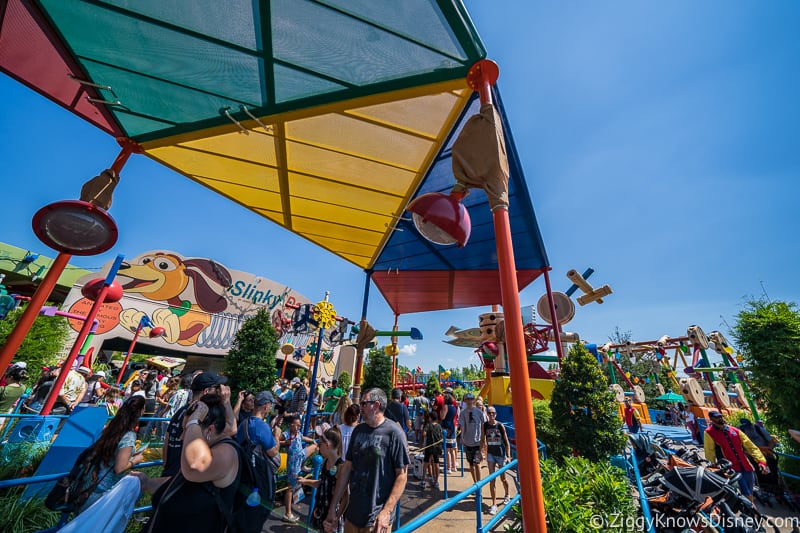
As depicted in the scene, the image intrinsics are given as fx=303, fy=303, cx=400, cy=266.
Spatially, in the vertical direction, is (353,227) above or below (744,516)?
above

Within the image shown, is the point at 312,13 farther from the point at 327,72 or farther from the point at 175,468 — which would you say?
the point at 175,468

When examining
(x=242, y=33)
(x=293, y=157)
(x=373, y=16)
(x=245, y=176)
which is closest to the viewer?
(x=373, y=16)

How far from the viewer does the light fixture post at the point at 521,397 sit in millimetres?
1781

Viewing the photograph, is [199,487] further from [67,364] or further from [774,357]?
[774,357]

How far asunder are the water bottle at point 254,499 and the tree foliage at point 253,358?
757cm

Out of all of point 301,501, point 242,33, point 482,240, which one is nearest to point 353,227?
point 482,240

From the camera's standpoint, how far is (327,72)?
323 cm

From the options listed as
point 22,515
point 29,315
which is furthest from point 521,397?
point 22,515

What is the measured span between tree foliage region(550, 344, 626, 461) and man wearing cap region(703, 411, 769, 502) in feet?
4.83

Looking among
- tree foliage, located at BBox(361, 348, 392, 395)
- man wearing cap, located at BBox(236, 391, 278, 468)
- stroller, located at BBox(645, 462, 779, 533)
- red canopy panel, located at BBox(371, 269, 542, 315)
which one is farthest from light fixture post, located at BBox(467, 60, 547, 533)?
tree foliage, located at BBox(361, 348, 392, 395)

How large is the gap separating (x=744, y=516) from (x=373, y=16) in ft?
24.6

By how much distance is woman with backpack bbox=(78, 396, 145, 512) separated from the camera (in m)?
2.63

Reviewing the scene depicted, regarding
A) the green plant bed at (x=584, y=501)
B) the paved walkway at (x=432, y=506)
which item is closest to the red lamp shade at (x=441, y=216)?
the green plant bed at (x=584, y=501)

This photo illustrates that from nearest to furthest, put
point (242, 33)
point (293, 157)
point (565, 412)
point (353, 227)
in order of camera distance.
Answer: point (242, 33), point (293, 157), point (565, 412), point (353, 227)
